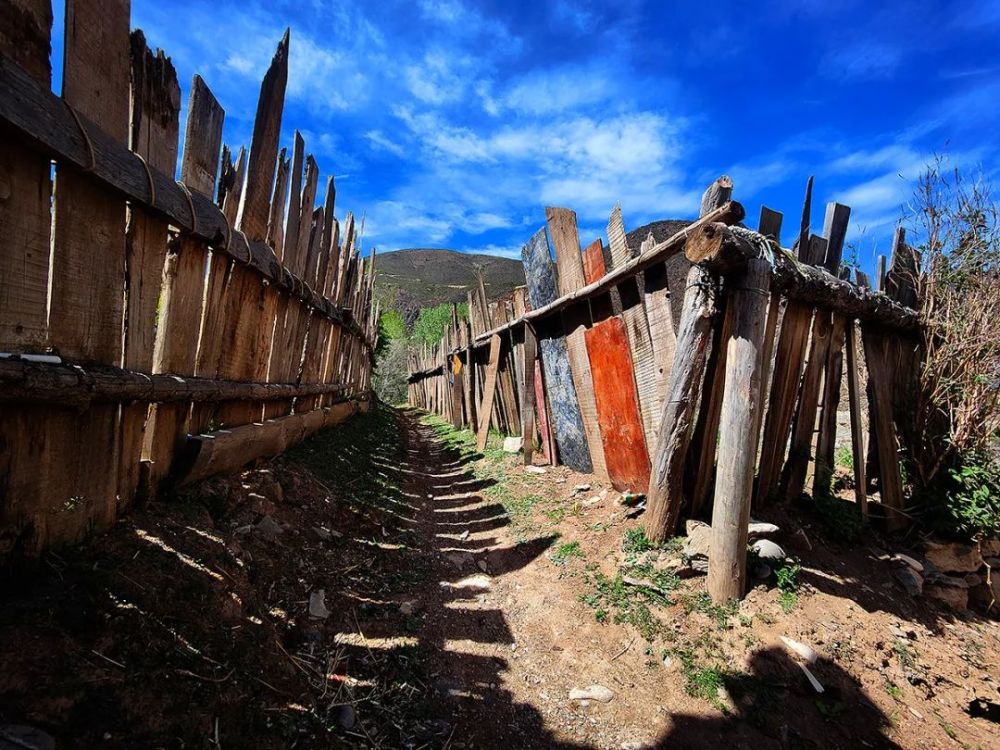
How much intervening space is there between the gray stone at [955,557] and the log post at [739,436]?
8.97ft

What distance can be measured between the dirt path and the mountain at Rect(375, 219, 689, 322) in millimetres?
35216

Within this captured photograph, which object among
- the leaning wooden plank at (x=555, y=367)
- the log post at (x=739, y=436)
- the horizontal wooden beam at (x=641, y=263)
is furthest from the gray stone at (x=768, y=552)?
the horizontal wooden beam at (x=641, y=263)

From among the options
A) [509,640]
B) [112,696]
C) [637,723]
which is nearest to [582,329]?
[509,640]

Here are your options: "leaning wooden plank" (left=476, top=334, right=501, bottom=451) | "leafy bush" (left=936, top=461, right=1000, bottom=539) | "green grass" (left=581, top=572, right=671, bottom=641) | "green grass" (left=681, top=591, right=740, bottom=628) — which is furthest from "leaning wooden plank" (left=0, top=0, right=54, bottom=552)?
"leafy bush" (left=936, top=461, right=1000, bottom=539)

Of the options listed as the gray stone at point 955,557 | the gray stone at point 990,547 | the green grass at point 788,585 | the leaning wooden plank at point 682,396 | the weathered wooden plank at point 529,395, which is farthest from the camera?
the weathered wooden plank at point 529,395

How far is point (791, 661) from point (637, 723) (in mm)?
960

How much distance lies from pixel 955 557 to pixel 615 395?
132 inches

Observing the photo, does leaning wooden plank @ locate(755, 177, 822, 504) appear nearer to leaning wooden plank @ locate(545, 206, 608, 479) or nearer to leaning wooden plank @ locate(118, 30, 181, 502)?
leaning wooden plank @ locate(545, 206, 608, 479)

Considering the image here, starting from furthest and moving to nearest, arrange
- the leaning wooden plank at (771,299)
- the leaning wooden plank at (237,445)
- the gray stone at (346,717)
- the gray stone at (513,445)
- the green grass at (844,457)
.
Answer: the gray stone at (513,445), the green grass at (844,457), the leaning wooden plank at (771,299), the leaning wooden plank at (237,445), the gray stone at (346,717)

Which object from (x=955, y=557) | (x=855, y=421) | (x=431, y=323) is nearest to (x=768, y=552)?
(x=855, y=421)

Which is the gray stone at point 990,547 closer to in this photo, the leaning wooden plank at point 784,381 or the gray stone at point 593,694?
the leaning wooden plank at point 784,381

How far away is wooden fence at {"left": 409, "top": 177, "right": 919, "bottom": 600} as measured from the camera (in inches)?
119

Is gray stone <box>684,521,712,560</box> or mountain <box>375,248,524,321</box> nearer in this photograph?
gray stone <box>684,521,712,560</box>

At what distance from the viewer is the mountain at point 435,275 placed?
50784mm
